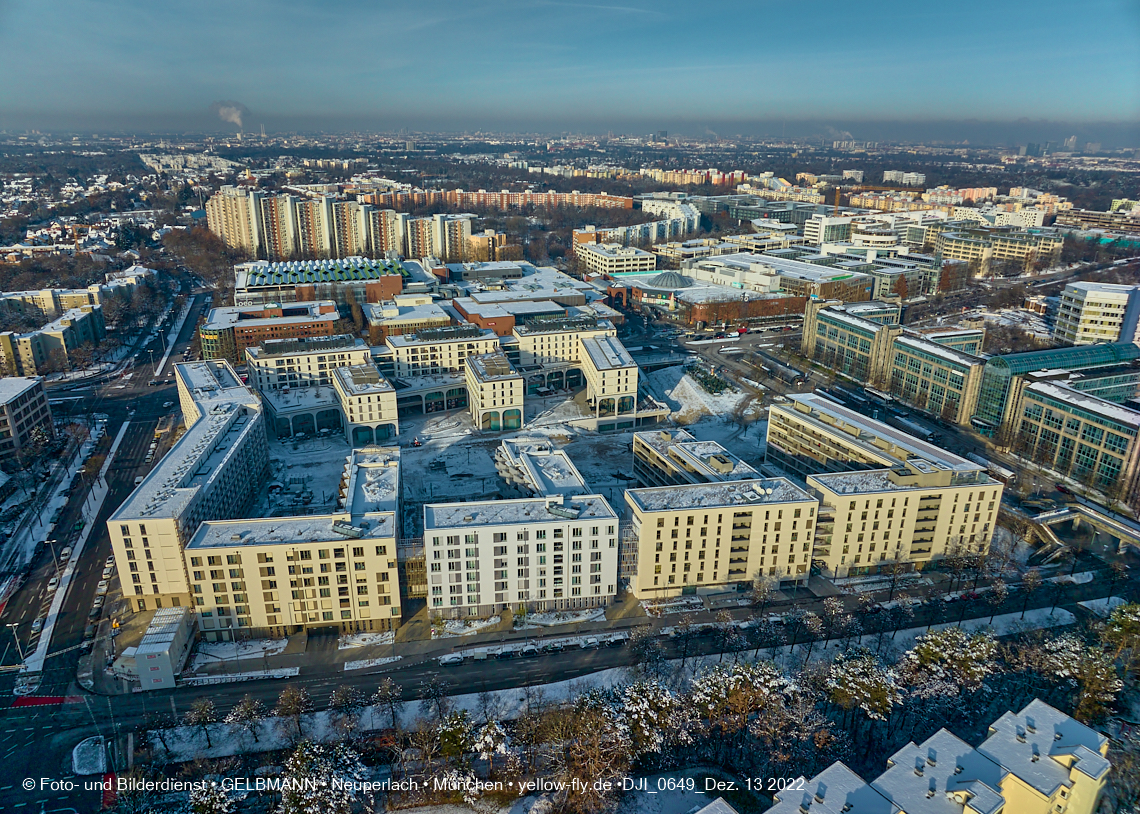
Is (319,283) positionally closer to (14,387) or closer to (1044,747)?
(14,387)

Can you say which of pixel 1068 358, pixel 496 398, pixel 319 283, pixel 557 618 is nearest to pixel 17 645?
pixel 557 618

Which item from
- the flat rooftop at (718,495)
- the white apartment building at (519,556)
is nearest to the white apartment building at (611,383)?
the flat rooftop at (718,495)

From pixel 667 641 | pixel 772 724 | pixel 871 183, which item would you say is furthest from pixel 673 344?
pixel 871 183

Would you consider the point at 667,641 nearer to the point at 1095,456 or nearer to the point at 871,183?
the point at 1095,456

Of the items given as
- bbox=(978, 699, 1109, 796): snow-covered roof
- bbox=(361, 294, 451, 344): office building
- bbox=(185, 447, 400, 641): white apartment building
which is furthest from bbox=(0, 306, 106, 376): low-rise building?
bbox=(978, 699, 1109, 796): snow-covered roof

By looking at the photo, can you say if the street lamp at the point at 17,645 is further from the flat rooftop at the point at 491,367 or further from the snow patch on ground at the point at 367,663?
the flat rooftop at the point at 491,367

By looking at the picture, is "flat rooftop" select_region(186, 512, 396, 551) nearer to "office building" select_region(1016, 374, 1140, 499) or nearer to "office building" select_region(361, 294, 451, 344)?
"office building" select_region(361, 294, 451, 344)
